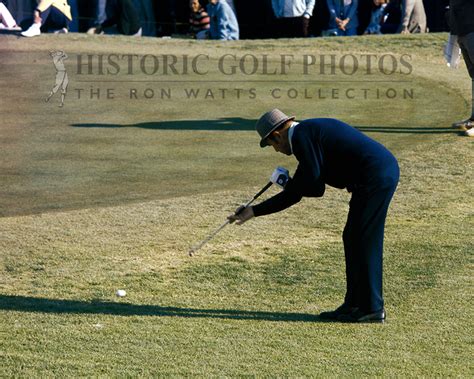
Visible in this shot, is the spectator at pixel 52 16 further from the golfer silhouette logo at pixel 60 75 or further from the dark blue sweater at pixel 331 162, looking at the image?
the dark blue sweater at pixel 331 162

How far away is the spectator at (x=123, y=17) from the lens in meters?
25.1

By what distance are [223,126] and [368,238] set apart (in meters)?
7.95

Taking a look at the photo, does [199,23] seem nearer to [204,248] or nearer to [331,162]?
[204,248]

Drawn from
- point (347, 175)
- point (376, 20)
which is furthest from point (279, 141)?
point (376, 20)

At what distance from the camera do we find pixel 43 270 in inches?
403

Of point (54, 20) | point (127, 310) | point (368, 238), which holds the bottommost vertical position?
point (54, 20)

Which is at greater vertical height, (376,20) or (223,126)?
(376,20)

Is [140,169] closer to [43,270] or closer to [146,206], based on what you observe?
[146,206]

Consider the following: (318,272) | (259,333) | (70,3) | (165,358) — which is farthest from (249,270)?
(70,3)

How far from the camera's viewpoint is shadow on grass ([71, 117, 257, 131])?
1612 cm

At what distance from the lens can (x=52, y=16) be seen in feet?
78.6

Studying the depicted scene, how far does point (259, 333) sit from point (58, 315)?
163 cm

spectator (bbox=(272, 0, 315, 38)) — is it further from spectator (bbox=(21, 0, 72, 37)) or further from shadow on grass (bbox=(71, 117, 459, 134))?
shadow on grass (bbox=(71, 117, 459, 134))

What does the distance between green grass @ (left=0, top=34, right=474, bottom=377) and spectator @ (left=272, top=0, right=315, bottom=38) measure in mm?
5645
